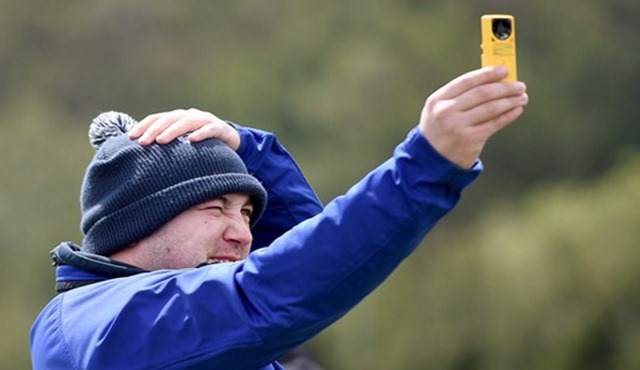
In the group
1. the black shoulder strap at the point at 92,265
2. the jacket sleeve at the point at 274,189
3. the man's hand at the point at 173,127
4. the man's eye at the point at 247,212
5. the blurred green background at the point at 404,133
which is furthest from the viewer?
the blurred green background at the point at 404,133

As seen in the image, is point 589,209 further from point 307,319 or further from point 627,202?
point 307,319

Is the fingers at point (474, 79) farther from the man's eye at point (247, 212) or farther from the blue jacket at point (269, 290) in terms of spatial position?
the man's eye at point (247, 212)

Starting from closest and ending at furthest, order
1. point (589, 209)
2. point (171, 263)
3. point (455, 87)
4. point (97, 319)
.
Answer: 1. point (455, 87)
2. point (97, 319)
3. point (171, 263)
4. point (589, 209)

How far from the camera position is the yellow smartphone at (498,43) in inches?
65.9

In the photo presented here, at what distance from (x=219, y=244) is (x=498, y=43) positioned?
29.5 inches

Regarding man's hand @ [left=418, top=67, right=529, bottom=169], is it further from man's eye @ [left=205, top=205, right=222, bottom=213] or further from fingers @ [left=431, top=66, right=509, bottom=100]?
man's eye @ [left=205, top=205, right=222, bottom=213]

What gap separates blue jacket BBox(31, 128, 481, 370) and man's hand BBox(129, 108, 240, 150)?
29cm

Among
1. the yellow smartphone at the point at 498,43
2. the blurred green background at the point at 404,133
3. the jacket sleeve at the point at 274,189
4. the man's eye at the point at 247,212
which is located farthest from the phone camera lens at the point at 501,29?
the blurred green background at the point at 404,133

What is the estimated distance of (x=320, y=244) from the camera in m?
1.77

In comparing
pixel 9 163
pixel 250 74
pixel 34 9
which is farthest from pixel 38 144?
pixel 250 74

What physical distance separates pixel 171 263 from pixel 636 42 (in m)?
3.33

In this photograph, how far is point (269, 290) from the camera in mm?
1801

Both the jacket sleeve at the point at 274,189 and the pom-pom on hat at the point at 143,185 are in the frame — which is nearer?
the pom-pom on hat at the point at 143,185

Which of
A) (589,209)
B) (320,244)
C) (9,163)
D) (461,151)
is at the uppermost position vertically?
(461,151)
